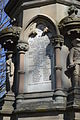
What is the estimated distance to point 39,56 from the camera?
25.1 ft

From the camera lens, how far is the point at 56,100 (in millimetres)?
6684

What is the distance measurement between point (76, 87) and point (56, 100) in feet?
2.15

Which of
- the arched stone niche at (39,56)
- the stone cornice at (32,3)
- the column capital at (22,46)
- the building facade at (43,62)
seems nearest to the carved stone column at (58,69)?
the building facade at (43,62)

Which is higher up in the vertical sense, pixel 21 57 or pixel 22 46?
pixel 22 46

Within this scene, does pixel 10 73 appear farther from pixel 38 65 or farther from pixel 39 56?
pixel 39 56

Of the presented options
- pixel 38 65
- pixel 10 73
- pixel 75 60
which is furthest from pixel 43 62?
pixel 10 73

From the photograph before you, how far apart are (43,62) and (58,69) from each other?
0.65m

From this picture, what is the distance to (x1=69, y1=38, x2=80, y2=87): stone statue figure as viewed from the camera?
6.84m

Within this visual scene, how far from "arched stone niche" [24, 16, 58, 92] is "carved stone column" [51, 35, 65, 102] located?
0.19m

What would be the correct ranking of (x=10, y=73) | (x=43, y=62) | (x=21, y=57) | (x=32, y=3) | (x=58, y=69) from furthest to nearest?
(x=32, y=3)
(x=10, y=73)
(x=21, y=57)
(x=43, y=62)
(x=58, y=69)

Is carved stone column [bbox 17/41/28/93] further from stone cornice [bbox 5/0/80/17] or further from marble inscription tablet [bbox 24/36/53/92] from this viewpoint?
stone cornice [bbox 5/0/80/17]

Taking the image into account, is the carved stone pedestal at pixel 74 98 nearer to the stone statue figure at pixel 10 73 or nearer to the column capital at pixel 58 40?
the column capital at pixel 58 40

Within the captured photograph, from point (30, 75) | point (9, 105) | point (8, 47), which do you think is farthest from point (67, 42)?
point (9, 105)

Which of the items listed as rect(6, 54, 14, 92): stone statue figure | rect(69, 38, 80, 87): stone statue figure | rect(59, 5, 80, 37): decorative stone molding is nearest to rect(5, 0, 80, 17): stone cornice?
rect(59, 5, 80, 37): decorative stone molding
